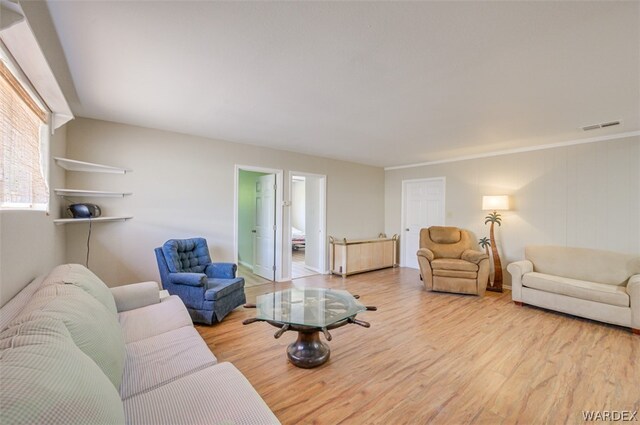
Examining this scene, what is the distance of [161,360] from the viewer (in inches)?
59.4

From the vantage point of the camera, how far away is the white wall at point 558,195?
348 cm

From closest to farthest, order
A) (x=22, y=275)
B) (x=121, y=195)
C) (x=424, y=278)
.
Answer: (x=22, y=275) < (x=121, y=195) < (x=424, y=278)

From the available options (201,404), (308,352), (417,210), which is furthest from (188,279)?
(417,210)

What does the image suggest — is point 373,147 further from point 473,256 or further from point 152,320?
point 152,320

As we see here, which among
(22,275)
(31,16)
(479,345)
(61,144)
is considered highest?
(31,16)

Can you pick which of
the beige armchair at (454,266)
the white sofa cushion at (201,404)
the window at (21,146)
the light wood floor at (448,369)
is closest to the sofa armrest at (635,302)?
the light wood floor at (448,369)

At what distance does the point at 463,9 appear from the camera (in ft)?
4.55

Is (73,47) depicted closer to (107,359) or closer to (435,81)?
(107,359)

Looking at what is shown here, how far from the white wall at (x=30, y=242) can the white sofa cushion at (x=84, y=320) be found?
0.73ft

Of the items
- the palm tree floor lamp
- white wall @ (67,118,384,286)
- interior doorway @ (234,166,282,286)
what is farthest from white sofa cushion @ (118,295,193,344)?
the palm tree floor lamp

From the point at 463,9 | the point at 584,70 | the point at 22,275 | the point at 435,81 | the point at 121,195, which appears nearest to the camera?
the point at 463,9

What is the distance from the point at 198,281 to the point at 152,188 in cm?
153

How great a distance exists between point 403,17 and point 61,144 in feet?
11.2

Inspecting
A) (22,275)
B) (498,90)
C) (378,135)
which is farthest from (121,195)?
(498,90)
